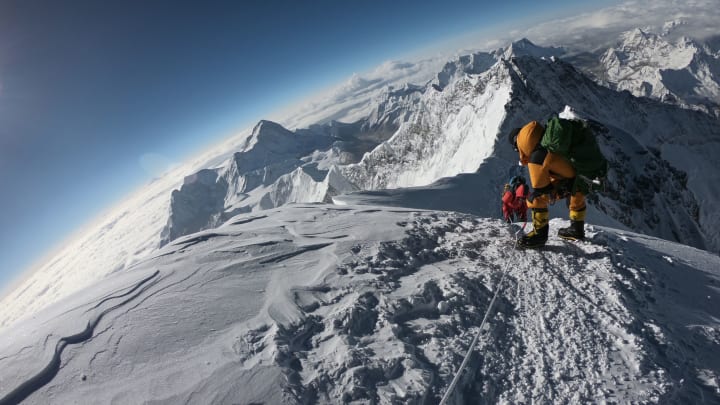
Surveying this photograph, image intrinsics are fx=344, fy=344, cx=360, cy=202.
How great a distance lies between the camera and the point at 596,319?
5254mm

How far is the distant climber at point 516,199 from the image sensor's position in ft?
32.2

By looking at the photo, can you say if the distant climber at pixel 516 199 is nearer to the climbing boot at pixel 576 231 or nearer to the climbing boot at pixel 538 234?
the climbing boot at pixel 576 231

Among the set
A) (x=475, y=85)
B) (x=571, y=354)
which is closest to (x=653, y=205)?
(x=475, y=85)

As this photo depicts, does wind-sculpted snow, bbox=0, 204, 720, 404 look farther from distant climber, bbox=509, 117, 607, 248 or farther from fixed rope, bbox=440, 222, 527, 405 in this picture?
distant climber, bbox=509, 117, 607, 248

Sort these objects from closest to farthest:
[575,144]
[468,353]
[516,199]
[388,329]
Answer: [468,353]
[388,329]
[575,144]
[516,199]

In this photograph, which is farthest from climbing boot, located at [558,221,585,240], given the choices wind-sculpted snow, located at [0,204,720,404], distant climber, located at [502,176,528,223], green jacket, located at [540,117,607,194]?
distant climber, located at [502,176,528,223]

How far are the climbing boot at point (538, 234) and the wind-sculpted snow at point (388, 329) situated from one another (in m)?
0.22

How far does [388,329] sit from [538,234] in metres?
4.40

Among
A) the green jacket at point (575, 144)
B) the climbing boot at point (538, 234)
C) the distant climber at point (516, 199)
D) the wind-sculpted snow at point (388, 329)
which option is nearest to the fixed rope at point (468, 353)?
the wind-sculpted snow at point (388, 329)

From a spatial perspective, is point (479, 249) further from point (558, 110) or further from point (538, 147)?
point (558, 110)

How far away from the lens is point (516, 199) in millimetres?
10172

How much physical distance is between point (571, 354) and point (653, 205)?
194ft

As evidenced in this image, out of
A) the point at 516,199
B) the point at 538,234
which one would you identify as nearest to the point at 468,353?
the point at 538,234

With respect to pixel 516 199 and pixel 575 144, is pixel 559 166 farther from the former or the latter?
pixel 516 199
